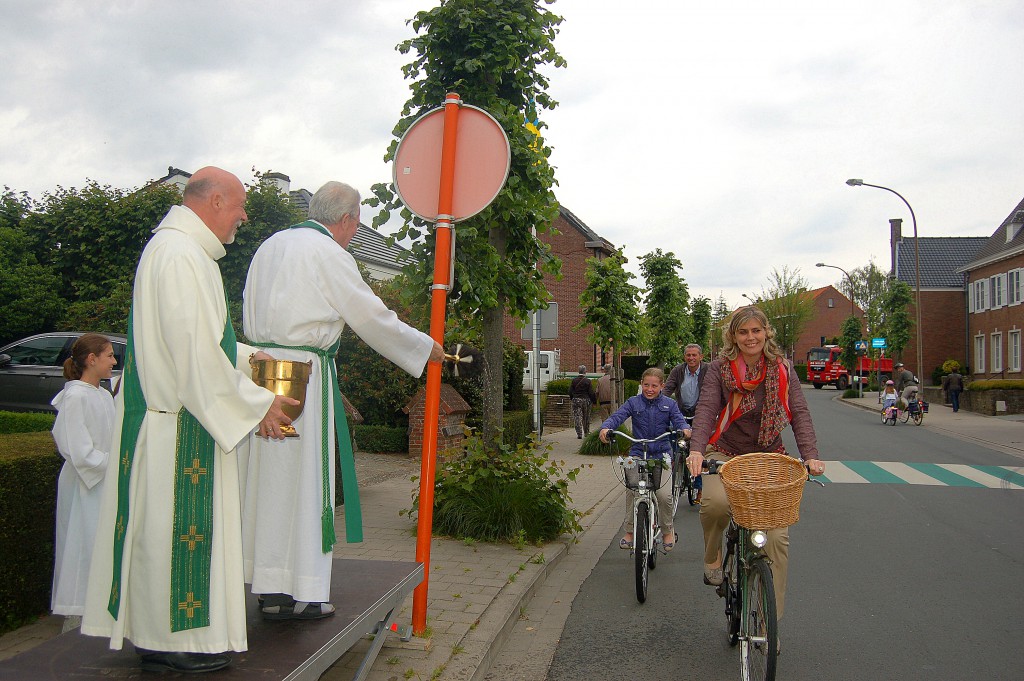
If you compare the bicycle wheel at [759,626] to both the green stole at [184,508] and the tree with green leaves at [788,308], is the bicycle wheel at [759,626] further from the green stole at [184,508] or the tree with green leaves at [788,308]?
the tree with green leaves at [788,308]

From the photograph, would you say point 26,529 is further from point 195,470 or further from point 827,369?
point 827,369

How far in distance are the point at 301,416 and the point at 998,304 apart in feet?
162

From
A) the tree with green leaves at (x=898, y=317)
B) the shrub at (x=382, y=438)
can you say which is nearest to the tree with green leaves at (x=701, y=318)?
the tree with green leaves at (x=898, y=317)

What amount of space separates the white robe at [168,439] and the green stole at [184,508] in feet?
0.07

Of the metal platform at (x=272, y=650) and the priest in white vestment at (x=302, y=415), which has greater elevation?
the priest in white vestment at (x=302, y=415)

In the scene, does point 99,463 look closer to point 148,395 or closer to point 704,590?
point 148,395

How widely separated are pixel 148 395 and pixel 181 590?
2.19 feet

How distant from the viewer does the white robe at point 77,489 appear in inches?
168

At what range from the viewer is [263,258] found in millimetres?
3754

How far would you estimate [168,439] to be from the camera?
2.91 m

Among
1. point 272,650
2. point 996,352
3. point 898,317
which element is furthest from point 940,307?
point 272,650

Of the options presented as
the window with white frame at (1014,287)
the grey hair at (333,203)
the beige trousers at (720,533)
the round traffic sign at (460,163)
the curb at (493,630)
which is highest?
the window with white frame at (1014,287)

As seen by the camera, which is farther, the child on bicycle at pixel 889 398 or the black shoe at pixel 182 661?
the child on bicycle at pixel 889 398

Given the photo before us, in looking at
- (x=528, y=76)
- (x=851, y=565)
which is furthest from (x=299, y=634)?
(x=528, y=76)
